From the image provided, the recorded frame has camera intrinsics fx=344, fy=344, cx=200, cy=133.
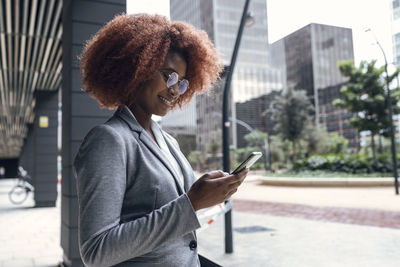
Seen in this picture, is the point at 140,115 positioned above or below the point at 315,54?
below

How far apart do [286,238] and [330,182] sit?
424 inches

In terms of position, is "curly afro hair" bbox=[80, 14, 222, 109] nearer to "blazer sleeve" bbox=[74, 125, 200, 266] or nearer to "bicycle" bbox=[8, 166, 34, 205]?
"blazer sleeve" bbox=[74, 125, 200, 266]

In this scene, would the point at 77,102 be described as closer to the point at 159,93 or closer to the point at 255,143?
the point at 159,93

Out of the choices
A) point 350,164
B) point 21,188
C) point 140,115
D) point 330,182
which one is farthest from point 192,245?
point 350,164

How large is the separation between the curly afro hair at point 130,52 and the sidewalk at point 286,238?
6.37ft

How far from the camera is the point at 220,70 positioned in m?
1.44

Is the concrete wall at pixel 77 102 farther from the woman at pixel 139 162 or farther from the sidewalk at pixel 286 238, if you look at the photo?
the woman at pixel 139 162

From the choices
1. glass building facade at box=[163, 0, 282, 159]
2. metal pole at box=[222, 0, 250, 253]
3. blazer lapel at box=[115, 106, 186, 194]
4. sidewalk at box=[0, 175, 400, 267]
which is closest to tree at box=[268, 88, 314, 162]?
Result: sidewalk at box=[0, 175, 400, 267]

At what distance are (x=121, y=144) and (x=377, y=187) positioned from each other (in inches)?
574

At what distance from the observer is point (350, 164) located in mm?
17938

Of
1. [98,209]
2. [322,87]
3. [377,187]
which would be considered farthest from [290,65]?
[377,187]

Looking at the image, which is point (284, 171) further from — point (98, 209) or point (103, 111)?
point (98, 209)

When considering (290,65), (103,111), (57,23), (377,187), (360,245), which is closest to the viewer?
(290,65)

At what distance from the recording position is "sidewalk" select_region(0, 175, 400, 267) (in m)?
4.29
